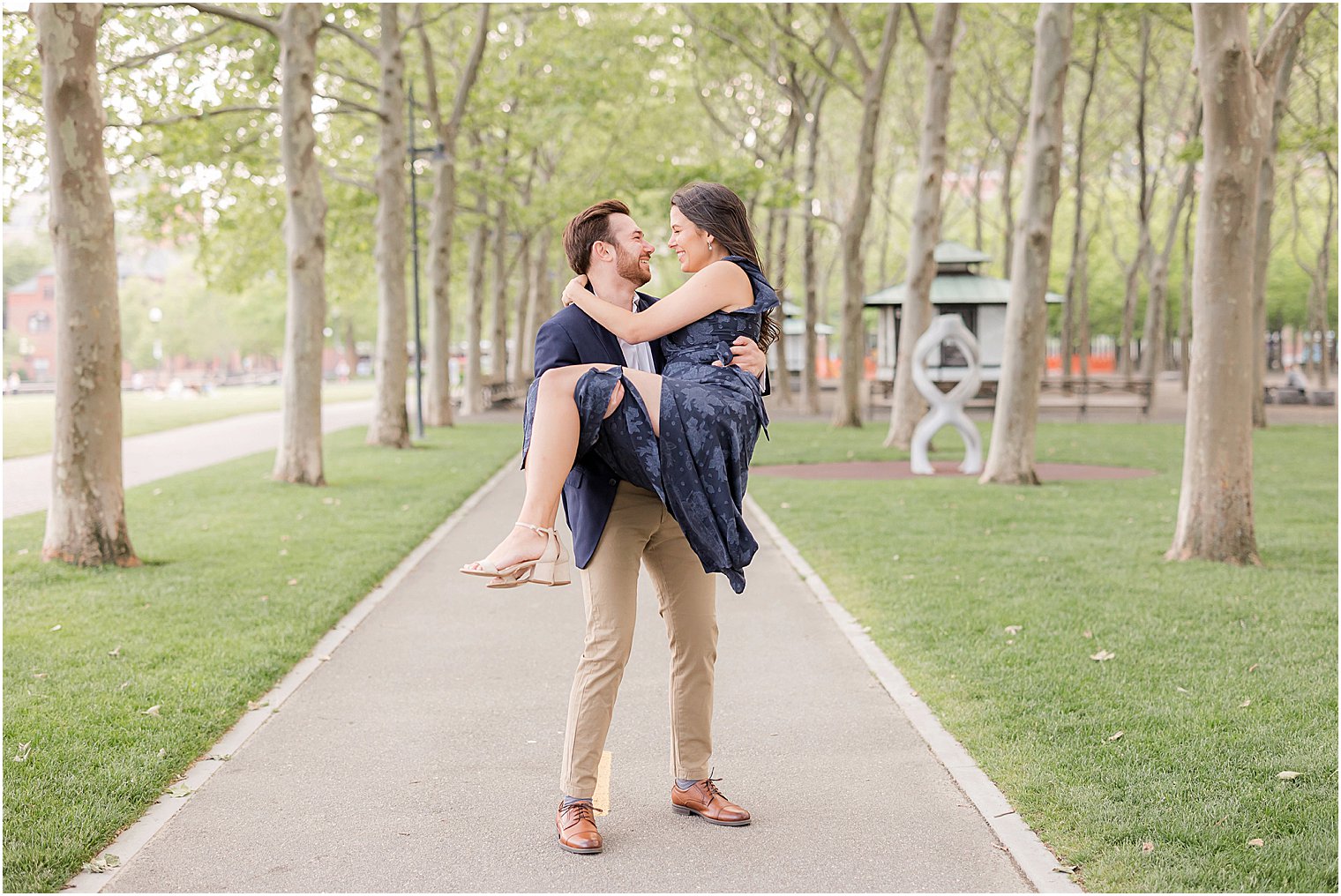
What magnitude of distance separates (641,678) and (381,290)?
16.8m

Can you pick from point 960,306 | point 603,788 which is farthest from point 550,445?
point 960,306

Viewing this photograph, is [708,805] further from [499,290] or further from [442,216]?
[499,290]

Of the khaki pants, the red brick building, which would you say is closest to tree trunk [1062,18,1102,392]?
the khaki pants

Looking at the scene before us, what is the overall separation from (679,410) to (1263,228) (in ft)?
82.7

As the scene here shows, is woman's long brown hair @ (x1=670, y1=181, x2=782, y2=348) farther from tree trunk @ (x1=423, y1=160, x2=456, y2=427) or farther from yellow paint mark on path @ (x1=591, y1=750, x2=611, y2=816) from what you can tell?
tree trunk @ (x1=423, y1=160, x2=456, y2=427)

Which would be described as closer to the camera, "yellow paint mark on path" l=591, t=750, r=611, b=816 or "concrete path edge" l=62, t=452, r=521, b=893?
"concrete path edge" l=62, t=452, r=521, b=893

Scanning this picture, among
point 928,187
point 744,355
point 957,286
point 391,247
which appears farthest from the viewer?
point 957,286

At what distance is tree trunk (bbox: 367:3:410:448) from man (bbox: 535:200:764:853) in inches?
707

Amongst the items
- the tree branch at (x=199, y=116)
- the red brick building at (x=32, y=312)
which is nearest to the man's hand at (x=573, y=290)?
the tree branch at (x=199, y=116)

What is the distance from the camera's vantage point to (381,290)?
22406 mm

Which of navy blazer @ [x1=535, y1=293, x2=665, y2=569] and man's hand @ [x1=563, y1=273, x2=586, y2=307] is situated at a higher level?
man's hand @ [x1=563, y1=273, x2=586, y2=307]

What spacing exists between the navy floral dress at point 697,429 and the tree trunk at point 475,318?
29.9 m

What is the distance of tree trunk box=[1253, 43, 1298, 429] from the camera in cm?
2269

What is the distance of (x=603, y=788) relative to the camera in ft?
15.9
